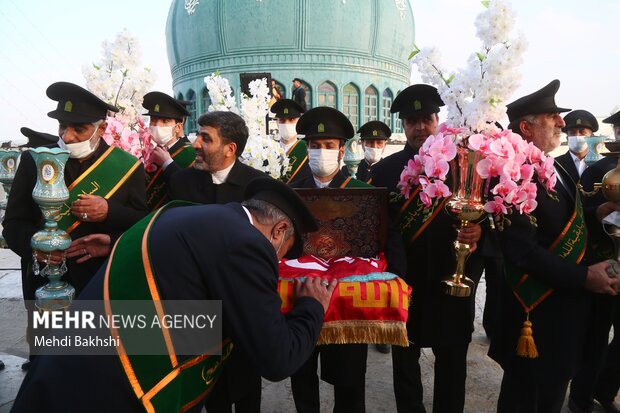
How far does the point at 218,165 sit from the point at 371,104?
26.7 m

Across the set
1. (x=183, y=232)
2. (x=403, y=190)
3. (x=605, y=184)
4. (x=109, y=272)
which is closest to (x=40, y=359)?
(x=109, y=272)

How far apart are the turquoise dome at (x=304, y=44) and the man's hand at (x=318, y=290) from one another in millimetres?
26012

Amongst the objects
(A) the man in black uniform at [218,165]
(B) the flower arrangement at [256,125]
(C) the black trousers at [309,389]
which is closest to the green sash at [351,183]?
(A) the man in black uniform at [218,165]

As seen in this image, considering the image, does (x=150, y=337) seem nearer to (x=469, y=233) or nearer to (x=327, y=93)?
(x=469, y=233)

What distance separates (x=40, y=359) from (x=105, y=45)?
339cm

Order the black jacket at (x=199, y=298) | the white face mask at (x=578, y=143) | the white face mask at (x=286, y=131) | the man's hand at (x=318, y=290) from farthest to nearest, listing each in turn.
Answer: the white face mask at (x=578, y=143)
the white face mask at (x=286, y=131)
the man's hand at (x=318, y=290)
the black jacket at (x=199, y=298)

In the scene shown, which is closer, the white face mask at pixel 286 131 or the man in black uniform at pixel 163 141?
the man in black uniform at pixel 163 141

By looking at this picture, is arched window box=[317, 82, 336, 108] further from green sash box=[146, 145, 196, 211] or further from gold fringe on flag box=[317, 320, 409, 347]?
gold fringe on flag box=[317, 320, 409, 347]

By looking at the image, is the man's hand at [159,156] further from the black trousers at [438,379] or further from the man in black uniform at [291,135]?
the black trousers at [438,379]

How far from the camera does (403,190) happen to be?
3121 millimetres

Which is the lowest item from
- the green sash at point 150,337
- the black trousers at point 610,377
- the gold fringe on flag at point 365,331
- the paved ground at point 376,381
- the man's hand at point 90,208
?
the paved ground at point 376,381

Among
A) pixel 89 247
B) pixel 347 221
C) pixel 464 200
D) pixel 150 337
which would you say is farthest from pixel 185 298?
pixel 89 247

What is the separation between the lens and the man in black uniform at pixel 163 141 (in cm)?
475

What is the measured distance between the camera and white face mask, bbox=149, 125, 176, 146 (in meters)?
5.17
